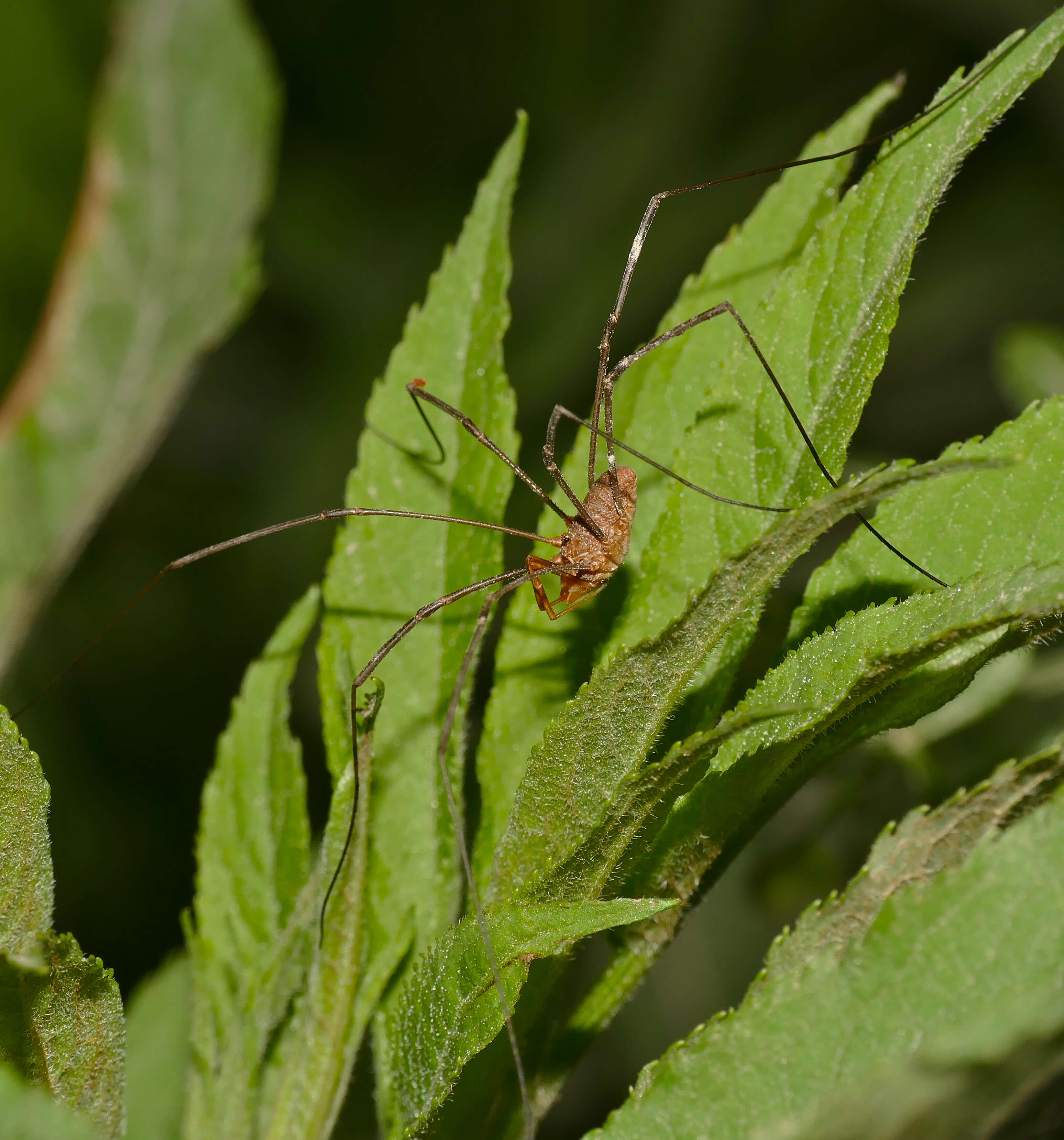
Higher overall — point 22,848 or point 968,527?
point 22,848

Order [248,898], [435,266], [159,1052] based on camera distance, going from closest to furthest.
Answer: [248,898], [159,1052], [435,266]

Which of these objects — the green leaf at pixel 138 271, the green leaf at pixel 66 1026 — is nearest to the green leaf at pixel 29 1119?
the green leaf at pixel 66 1026

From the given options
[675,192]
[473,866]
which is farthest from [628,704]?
[675,192]

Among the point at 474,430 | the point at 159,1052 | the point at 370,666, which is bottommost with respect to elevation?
the point at 159,1052

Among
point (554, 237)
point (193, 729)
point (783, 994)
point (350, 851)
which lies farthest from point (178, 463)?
point (783, 994)

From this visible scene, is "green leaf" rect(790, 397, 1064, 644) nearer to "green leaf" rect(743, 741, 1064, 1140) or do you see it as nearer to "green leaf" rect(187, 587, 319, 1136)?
"green leaf" rect(743, 741, 1064, 1140)

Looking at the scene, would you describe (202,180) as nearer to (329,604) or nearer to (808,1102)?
(329,604)

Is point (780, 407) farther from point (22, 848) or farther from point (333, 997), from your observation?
point (22, 848)

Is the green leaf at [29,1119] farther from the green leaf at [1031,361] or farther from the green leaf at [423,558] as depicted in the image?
A: the green leaf at [1031,361]
